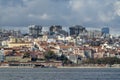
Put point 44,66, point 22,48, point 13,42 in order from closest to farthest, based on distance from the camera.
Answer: point 44,66, point 22,48, point 13,42

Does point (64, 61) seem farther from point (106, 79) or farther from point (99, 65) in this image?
point (106, 79)

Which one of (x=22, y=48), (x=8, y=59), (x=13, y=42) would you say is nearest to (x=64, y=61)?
(x=8, y=59)

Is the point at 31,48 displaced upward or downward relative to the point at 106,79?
upward

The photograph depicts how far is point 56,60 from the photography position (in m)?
139

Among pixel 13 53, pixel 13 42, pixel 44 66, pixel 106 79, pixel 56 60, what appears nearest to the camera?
pixel 106 79

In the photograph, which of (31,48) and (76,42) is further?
(76,42)

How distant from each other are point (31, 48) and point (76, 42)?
3160 cm

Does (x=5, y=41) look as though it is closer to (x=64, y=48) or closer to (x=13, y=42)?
(x=13, y=42)

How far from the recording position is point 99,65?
134250 millimetres

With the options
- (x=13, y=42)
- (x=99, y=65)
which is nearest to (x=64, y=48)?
(x=13, y=42)

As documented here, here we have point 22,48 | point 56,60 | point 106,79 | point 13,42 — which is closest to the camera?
point 106,79

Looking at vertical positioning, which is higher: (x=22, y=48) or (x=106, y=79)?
(x=22, y=48)

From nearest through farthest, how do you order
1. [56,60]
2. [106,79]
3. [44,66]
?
[106,79], [44,66], [56,60]

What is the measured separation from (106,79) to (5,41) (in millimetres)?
135410
